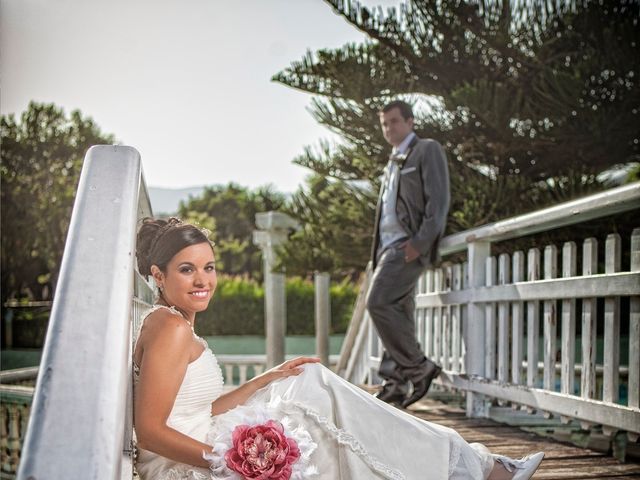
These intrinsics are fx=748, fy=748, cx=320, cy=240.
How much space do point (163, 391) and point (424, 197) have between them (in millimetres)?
2897

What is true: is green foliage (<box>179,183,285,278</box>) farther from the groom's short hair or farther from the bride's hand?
the bride's hand

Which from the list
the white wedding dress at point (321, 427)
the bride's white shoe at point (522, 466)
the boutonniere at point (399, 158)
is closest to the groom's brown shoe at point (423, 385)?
the boutonniere at point (399, 158)

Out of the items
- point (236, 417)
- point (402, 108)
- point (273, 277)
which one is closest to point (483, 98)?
point (402, 108)

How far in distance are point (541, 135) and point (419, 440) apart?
18.7 feet

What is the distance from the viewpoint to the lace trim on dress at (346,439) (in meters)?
1.94

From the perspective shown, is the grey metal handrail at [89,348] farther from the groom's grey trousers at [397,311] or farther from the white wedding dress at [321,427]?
the groom's grey trousers at [397,311]

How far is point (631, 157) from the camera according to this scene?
24.5ft

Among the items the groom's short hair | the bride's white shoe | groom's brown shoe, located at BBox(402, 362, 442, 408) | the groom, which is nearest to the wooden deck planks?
groom's brown shoe, located at BBox(402, 362, 442, 408)

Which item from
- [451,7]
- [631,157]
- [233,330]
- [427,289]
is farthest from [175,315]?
[233,330]

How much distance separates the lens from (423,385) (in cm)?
430

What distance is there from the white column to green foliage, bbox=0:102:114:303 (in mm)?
10864

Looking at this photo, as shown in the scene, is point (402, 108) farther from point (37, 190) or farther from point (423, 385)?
point (37, 190)

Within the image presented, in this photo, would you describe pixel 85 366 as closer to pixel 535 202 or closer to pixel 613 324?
pixel 613 324

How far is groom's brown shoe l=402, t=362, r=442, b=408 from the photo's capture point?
14.1ft
